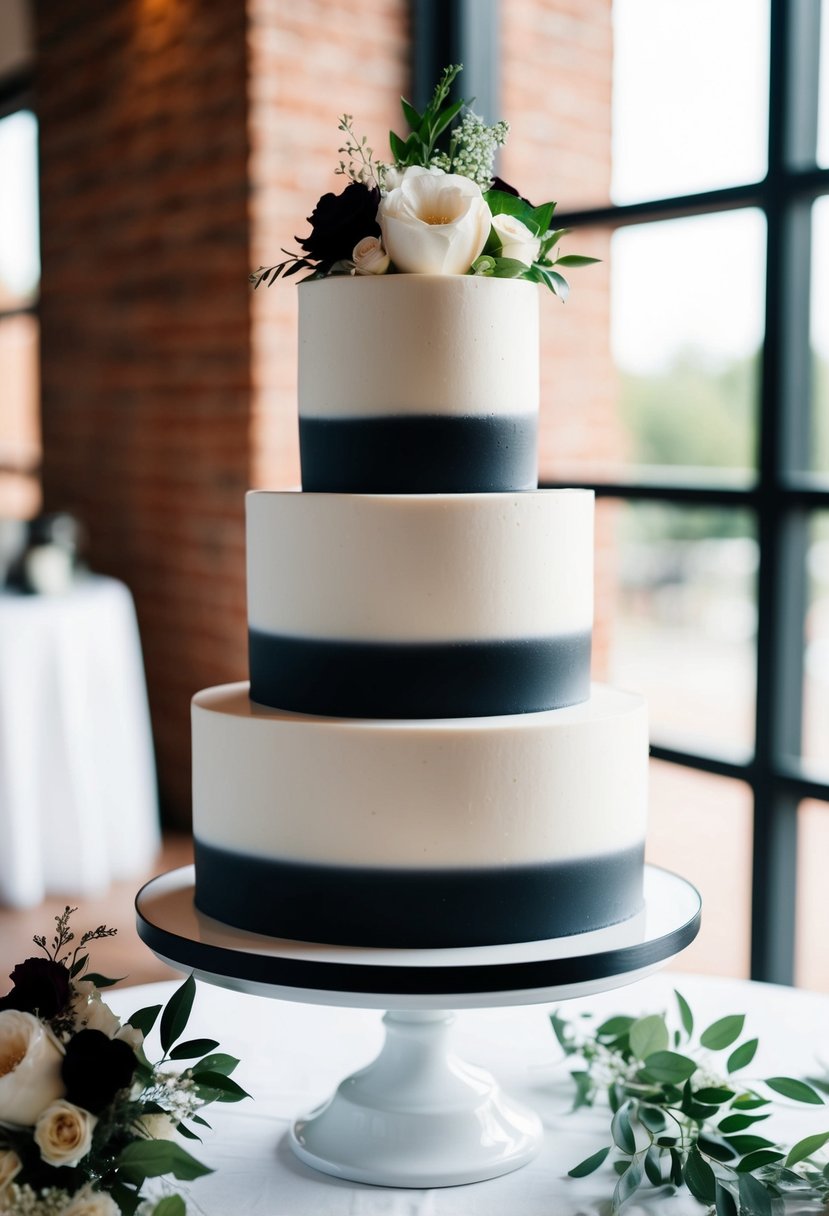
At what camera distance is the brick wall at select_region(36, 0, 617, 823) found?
3920 millimetres

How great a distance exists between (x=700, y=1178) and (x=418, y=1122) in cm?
27

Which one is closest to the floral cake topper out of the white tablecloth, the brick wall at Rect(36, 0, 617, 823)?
the brick wall at Rect(36, 0, 617, 823)

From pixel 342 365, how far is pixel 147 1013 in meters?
0.64

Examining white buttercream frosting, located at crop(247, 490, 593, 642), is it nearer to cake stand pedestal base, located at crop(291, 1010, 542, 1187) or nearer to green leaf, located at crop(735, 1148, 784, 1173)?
cake stand pedestal base, located at crop(291, 1010, 542, 1187)

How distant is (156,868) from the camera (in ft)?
14.3

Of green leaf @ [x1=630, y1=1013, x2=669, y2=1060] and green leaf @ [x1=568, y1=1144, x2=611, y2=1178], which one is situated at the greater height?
green leaf @ [x1=630, y1=1013, x2=669, y2=1060]

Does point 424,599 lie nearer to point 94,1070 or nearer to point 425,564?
point 425,564

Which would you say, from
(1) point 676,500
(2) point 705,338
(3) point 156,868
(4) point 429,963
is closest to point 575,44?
(2) point 705,338

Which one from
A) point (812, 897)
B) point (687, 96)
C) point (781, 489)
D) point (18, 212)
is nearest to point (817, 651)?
point (781, 489)

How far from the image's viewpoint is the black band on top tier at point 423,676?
131 cm

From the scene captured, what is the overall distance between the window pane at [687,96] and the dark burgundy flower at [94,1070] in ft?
8.07

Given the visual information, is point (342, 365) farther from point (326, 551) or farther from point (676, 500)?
point (676, 500)

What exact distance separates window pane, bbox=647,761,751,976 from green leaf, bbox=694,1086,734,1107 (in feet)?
5.90

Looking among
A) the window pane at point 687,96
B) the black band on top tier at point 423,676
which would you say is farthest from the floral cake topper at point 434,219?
the window pane at point 687,96
